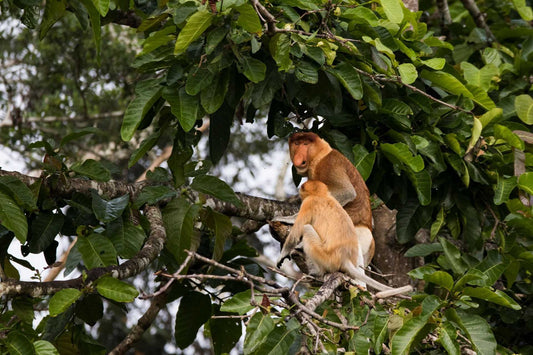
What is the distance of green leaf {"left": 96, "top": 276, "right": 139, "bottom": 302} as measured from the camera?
2641 mm

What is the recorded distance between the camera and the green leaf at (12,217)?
2.94 meters

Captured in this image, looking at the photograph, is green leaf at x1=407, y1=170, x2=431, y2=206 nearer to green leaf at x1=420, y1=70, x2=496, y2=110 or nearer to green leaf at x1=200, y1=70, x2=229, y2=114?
green leaf at x1=420, y1=70, x2=496, y2=110

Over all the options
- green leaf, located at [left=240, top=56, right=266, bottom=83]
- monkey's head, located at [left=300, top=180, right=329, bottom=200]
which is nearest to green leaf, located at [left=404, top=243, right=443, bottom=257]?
monkey's head, located at [left=300, top=180, right=329, bottom=200]

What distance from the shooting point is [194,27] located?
2857 mm

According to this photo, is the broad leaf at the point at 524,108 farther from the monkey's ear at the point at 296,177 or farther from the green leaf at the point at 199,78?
the green leaf at the point at 199,78

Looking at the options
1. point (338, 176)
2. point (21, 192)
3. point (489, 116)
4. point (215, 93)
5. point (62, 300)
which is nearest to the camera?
point (62, 300)

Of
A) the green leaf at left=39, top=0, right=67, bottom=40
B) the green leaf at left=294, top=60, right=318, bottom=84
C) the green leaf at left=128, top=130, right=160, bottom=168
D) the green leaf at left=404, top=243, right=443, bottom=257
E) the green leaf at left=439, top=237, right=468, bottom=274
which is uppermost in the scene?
the green leaf at left=39, top=0, right=67, bottom=40

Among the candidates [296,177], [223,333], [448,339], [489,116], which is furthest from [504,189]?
[223,333]

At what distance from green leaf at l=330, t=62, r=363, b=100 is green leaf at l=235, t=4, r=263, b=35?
1.91 feet

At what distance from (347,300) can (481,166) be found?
4.41 feet

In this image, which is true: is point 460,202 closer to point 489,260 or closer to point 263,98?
point 489,260

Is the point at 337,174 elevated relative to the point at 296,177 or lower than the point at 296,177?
elevated

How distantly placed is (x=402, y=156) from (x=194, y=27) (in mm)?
1197

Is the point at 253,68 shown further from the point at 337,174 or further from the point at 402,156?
the point at 402,156
